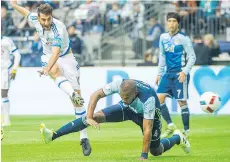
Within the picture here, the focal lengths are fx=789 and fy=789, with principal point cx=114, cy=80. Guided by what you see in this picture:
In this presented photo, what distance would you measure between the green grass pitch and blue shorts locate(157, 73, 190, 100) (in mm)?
911

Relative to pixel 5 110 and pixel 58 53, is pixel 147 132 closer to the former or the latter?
pixel 58 53

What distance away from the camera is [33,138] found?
630 inches

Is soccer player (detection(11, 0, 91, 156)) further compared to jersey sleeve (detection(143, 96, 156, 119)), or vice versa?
soccer player (detection(11, 0, 91, 156))

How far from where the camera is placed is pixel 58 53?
1326 centimetres

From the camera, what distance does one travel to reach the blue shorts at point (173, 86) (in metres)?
16.4

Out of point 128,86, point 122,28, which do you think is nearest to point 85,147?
point 128,86

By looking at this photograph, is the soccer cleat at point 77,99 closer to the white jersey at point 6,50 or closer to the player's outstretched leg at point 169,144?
the player's outstretched leg at point 169,144

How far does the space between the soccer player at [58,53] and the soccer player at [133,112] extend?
143cm

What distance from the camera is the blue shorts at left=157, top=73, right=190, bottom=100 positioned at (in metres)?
16.4

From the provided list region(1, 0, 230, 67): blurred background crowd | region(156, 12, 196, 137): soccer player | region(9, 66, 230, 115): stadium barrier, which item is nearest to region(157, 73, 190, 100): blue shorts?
region(156, 12, 196, 137): soccer player

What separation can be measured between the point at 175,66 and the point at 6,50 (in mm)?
5475

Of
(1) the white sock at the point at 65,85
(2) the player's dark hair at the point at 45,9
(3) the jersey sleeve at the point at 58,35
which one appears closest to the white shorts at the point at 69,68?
(1) the white sock at the point at 65,85

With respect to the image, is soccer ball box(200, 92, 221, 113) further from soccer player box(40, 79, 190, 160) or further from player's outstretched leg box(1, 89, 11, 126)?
player's outstretched leg box(1, 89, 11, 126)

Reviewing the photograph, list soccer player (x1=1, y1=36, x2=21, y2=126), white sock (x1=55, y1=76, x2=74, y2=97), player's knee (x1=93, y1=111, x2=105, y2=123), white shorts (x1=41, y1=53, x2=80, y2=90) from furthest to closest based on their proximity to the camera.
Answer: soccer player (x1=1, y1=36, x2=21, y2=126), white shorts (x1=41, y1=53, x2=80, y2=90), white sock (x1=55, y1=76, x2=74, y2=97), player's knee (x1=93, y1=111, x2=105, y2=123)
